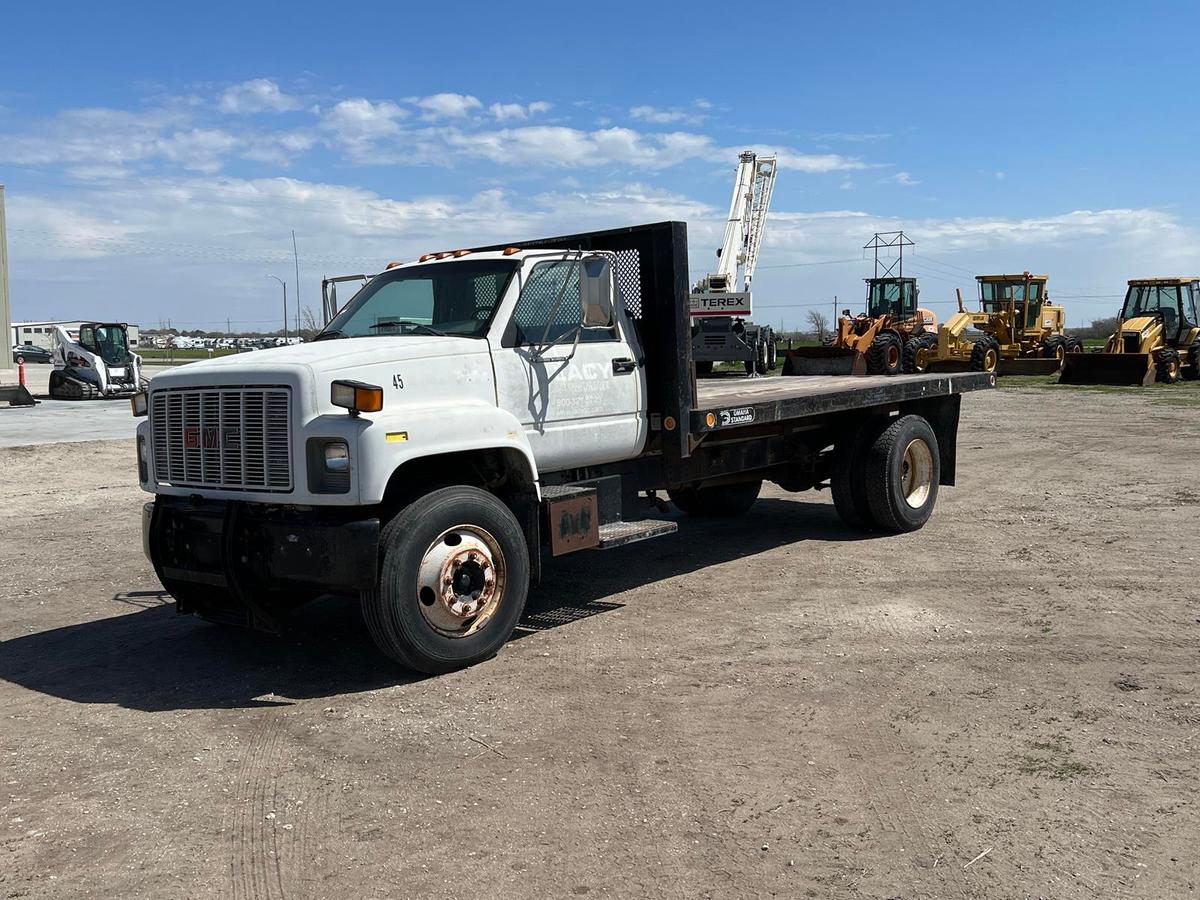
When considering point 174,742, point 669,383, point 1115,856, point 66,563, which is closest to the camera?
point 1115,856

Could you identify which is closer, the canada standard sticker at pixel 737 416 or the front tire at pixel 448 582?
the front tire at pixel 448 582

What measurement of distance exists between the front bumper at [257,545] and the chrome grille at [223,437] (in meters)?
0.17

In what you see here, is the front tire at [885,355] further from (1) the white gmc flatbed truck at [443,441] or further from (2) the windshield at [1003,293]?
(1) the white gmc flatbed truck at [443,441]

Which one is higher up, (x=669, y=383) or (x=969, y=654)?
(x=669, y=383)

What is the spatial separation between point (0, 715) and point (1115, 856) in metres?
5.12

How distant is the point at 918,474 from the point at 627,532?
4.09 meters

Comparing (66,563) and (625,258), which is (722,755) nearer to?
(625,258)

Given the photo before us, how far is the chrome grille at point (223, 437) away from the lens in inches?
225

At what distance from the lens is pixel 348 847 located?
3.99 m

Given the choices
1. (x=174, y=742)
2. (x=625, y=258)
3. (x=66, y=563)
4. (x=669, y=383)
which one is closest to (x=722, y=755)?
(x=174, y=742)

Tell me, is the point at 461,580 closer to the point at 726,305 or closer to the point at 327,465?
the point at 327,465

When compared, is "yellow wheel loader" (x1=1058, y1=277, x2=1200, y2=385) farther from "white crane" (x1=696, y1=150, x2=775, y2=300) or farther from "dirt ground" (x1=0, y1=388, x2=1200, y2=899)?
"dirt ground" (x1=0, y1=388, x2=1200, y2=899)

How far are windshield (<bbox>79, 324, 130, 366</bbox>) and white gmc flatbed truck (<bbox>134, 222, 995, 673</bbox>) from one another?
27154 mm

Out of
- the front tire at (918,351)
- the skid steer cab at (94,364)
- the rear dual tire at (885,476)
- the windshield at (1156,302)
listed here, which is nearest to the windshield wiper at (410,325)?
the rear dual tire at (885,476)
